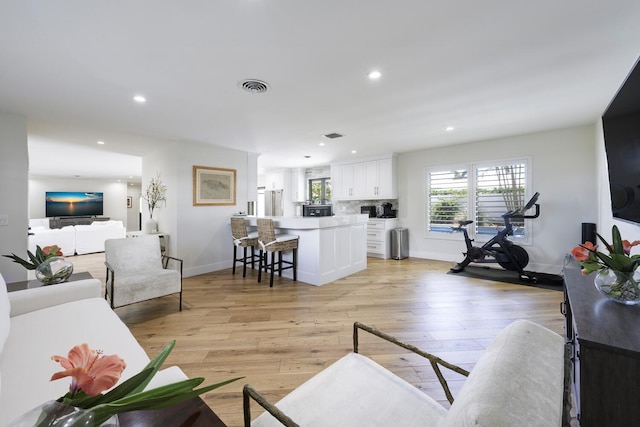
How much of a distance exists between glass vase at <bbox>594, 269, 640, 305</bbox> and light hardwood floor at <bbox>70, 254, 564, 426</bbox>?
1019 mm

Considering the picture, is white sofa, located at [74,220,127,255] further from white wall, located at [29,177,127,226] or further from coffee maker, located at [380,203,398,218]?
coffee maker, located at [380,203,398,218]

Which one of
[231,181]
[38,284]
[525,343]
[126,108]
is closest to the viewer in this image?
[525,343]

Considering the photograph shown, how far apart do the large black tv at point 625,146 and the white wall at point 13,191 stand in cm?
581

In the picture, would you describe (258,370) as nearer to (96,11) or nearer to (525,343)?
(525,343)

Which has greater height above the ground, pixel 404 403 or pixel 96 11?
pixel 96 11

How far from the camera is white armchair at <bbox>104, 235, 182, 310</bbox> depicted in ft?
8.72

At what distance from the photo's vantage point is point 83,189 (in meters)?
10.1

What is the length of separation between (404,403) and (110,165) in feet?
28.4

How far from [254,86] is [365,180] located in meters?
4.21

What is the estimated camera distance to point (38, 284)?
2.10 meters

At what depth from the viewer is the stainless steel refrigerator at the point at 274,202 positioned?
26.8 feet

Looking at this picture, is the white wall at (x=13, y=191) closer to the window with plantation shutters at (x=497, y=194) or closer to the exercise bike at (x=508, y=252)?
the exercise bike at (x=508, y=252)

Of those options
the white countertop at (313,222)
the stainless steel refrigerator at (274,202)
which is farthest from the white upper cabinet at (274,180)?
the white countertop at (313,222)

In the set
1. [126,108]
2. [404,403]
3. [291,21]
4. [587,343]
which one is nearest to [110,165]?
[126,108]
